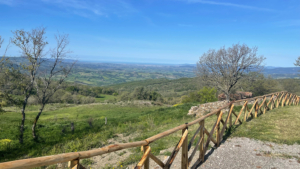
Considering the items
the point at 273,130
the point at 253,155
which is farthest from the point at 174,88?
the point at 253,155

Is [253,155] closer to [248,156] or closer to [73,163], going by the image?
[248,156]

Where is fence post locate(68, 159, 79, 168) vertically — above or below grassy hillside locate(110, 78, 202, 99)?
above

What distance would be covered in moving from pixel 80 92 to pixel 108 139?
57.9 metres

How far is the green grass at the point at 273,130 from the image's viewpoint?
22.7ft

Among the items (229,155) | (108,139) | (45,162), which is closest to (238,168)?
(229,155)

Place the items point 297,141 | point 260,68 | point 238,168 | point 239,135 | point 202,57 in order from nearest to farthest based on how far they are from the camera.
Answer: point 238,168, point 297,141, point 239,135, point 260,68, point 202,57

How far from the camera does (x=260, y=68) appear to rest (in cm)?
2452

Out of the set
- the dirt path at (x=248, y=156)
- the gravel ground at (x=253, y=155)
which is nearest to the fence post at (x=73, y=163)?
the dirt path at (x=248, y=156)

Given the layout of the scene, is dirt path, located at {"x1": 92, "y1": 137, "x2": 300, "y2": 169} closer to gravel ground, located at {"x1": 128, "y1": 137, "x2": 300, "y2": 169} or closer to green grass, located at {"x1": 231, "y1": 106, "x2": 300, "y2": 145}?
gravel ground, located at {"x1": 128, "y1": 137, "x2": 300, "y2": 169}

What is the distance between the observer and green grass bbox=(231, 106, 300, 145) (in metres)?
6.91

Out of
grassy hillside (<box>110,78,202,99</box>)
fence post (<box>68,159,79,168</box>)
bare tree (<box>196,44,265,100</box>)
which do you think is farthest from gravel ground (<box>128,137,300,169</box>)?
grassy hillside (<box>110,78,202,99</box>)

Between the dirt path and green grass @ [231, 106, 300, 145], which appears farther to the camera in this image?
green grass @ [231, 106, 300, 145]

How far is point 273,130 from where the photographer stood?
792 centimetres

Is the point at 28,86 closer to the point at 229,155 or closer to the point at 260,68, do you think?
the point at 229,155
